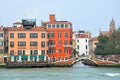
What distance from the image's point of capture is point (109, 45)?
11900 centimetres

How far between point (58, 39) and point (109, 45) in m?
11.7

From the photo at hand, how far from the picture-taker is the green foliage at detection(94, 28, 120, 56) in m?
118

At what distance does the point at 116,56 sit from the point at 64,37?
1353 centimetres

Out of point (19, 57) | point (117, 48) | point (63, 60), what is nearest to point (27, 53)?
point (19, 57)

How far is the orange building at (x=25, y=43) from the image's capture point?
4478 inches

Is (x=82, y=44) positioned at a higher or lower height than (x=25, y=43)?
higher

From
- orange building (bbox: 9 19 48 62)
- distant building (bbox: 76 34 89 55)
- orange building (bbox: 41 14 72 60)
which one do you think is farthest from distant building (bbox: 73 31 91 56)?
orange building (bbox: 9 19 48 62)

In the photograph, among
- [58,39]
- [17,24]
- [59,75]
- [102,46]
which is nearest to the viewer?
[59,75]

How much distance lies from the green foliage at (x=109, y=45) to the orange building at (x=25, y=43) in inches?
614

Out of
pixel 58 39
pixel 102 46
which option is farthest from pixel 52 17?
pixel 102 46

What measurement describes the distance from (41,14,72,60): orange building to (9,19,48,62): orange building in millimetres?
4265

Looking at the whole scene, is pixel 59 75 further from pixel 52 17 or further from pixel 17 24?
pixel 17 24

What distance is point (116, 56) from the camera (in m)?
122

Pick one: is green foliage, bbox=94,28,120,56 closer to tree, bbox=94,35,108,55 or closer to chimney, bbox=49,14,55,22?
tree, bbox=94,35,108,55
